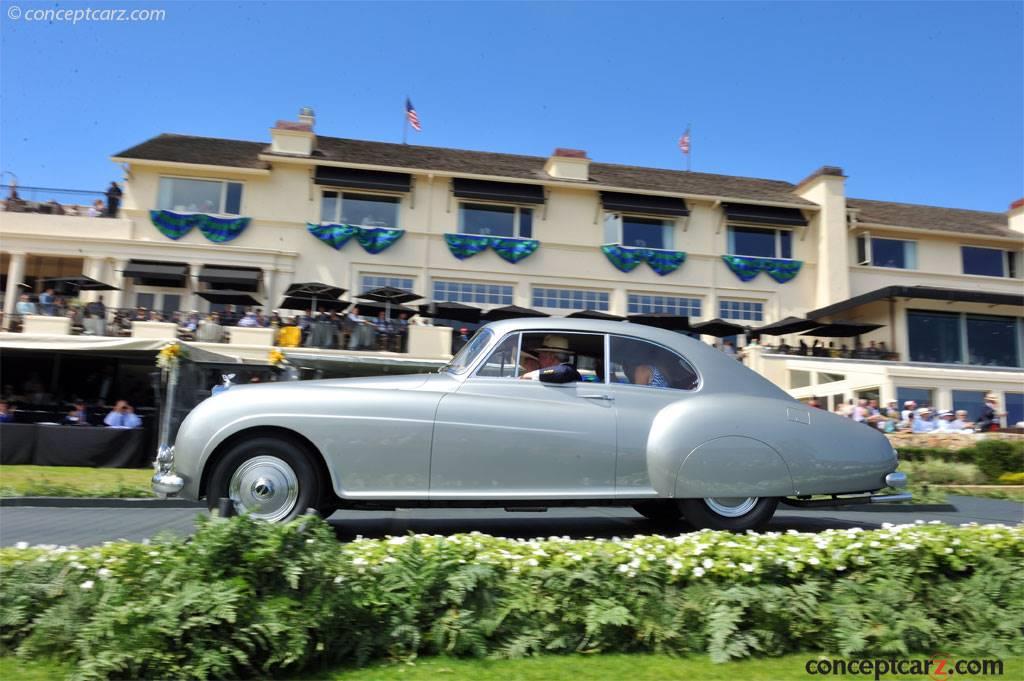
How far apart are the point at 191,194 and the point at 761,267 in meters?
21.5

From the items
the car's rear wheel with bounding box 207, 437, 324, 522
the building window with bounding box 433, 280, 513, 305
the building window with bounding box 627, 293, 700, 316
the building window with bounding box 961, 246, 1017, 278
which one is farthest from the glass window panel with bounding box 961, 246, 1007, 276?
the car's rear wheel with bounding box 207, 437, 324, 522

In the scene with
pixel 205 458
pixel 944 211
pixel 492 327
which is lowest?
pixel 205 458

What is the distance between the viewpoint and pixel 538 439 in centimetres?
478

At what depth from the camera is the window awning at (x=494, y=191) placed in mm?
25125

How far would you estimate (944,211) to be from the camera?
31.6 meters

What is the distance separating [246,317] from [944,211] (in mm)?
30583

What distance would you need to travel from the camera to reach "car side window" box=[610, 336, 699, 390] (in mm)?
5211

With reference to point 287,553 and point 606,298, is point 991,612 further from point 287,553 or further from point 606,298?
point 606,298

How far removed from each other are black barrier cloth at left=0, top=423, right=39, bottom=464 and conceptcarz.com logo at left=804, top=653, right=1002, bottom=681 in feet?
50.7

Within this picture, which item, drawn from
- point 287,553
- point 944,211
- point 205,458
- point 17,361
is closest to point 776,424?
point 287,553

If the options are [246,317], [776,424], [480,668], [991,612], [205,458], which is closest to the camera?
[480,668]

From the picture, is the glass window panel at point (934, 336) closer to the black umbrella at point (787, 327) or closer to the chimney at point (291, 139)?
the black umbrella at point (787, 327)

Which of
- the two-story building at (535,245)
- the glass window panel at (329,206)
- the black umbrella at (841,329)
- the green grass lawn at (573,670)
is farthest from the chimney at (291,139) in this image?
the green grass lawn at (573,670)

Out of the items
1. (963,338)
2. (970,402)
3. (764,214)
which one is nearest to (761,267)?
(764,214)
